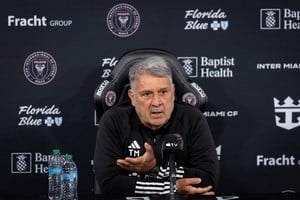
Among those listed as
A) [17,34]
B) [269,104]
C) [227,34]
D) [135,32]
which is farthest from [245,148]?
[17,34]

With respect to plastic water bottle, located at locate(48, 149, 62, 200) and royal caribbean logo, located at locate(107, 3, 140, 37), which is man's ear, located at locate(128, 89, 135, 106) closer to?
plastic water bottle, located at locate(48, 149, 62, 200)

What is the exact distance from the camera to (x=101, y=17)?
14.5ft

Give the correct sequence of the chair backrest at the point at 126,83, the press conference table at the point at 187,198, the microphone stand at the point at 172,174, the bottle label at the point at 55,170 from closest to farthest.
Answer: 1. the microphone stand at the point at 172,174
2. the press conference table at the point at 187,198
3. the bottle label at the point at 55,170
4. the chair backrest at the point at 126,83

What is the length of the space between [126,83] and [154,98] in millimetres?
225

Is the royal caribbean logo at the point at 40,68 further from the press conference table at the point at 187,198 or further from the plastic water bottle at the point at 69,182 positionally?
the press conference table at the point at 187,198

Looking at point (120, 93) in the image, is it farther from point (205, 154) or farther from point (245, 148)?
point (245, 148)

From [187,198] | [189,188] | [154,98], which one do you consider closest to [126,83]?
[154,98]

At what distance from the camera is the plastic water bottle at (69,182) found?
9.42 feet

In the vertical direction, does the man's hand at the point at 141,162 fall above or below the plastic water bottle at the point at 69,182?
above

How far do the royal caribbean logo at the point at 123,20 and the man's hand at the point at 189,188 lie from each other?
1.69 m

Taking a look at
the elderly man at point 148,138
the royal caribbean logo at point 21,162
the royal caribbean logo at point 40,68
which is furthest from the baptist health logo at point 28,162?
the elderly man at point 148,138

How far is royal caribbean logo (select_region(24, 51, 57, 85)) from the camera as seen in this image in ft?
14.5

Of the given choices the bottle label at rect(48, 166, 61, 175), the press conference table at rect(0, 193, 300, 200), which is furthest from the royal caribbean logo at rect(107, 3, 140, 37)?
the press conference table at rect(0, 193, 300, 200)

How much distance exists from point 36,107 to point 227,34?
145 cm
